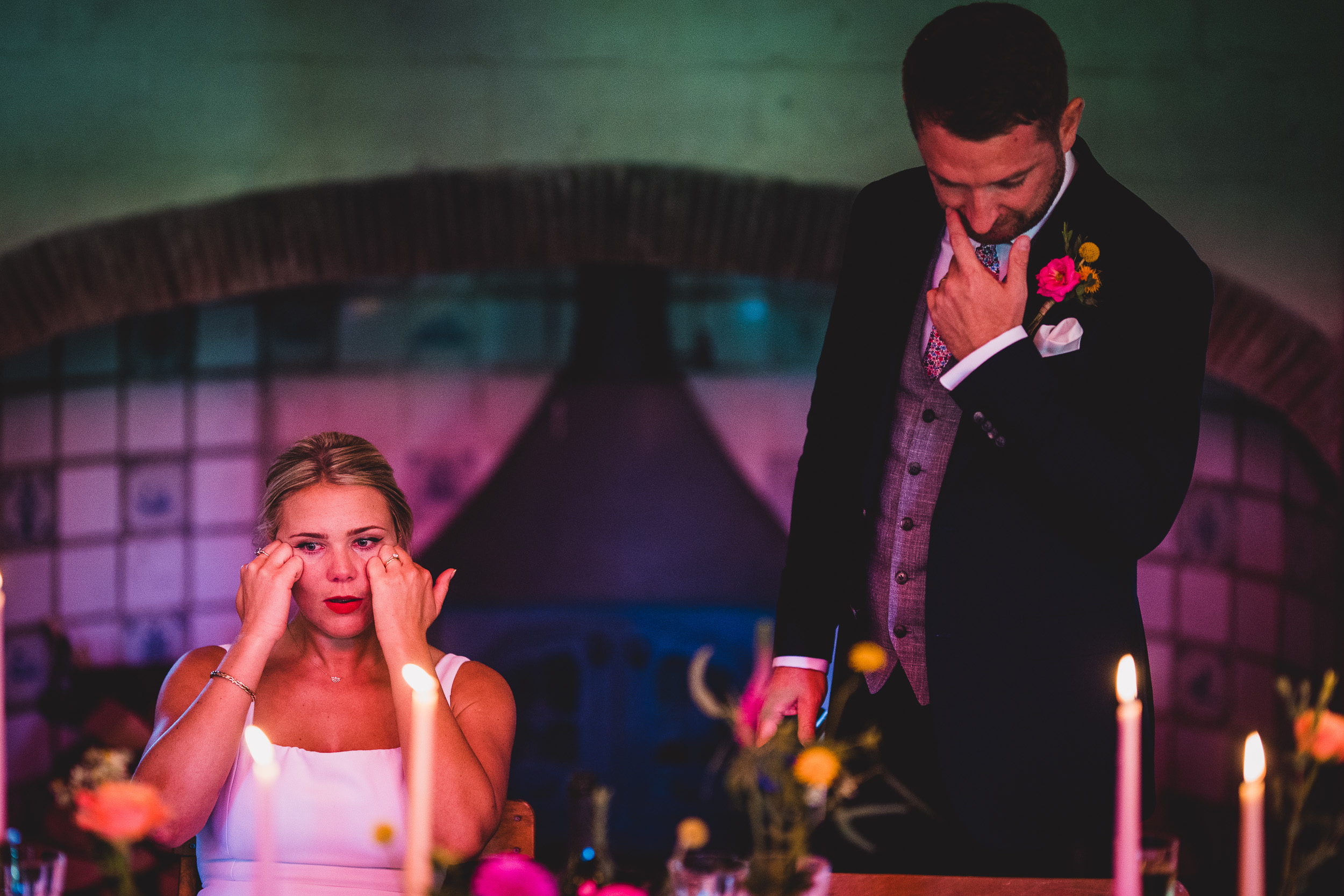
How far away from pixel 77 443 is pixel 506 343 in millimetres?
1506

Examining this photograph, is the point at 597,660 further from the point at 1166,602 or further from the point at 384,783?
the point at 384,783

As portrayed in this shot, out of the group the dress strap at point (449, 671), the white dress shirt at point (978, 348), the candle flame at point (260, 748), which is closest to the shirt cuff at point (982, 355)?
the white dress shirt at point (978, 348)

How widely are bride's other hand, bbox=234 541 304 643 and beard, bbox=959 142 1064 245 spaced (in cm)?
105

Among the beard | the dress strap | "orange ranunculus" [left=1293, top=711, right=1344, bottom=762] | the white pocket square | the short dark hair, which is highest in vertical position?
the short dark hair

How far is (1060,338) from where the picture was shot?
1494 mm

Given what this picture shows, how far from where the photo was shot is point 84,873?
348 cm

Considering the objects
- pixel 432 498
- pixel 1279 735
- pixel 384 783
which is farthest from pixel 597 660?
pixel 384 783

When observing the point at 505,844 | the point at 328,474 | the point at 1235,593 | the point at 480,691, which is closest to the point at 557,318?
the point at 1235,593

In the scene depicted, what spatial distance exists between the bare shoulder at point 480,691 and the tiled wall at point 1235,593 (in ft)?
9.19

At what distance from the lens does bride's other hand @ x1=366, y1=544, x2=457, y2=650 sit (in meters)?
1.75

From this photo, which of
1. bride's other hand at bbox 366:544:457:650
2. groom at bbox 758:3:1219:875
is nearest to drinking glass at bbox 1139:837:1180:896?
groom at bbox 758:3:1219:875

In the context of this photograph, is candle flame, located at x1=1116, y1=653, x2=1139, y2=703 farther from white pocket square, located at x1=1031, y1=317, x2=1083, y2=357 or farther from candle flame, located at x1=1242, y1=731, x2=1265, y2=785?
white pocket square, located at x1=1031, y1=317, x2=1083, y2=357

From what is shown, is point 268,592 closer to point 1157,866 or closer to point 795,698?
point 795,698

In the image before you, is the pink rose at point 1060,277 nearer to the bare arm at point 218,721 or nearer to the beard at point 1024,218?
the beard at point 1024,218
